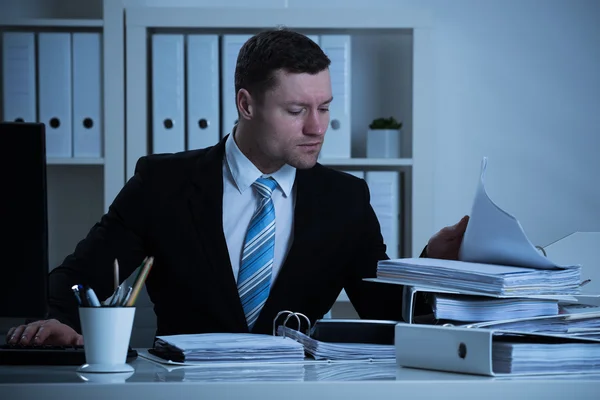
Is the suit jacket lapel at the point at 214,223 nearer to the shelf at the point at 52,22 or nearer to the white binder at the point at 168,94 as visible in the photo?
the white binder at the point at 168,94

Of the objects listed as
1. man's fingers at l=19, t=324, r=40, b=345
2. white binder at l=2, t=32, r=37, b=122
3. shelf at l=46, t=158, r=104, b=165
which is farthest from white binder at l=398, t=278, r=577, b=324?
white binder at l=2, t=32, r=37, b=122

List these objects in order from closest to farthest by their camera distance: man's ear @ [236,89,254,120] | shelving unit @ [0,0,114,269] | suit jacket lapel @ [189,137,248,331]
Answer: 1. suit jacket lapel @ [189,137,248,331]
2. man's ear @ [236,89,254,120]
3. shelving unit @ [0,0,114,269]

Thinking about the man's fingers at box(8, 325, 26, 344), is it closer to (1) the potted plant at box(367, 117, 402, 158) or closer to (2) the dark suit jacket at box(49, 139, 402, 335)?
(2) the dark suit jacket at box(49, 139, 402, 335)

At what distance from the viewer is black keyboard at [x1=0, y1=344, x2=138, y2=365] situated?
1.16 metres

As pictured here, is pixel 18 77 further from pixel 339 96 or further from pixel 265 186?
pixel 265 186

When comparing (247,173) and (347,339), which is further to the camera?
(247,173)

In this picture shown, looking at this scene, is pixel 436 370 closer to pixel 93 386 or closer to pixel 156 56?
pixel 93 386

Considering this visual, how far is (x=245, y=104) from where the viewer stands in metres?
2.06

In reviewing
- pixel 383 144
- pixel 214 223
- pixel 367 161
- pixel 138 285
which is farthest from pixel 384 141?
pixel 138 285

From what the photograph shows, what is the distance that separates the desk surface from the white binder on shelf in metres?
1.85

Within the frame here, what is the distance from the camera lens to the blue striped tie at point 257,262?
72.4 inches

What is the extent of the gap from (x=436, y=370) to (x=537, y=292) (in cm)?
19

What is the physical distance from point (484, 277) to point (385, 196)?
1751 mm

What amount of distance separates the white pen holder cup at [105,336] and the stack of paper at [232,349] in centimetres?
11
